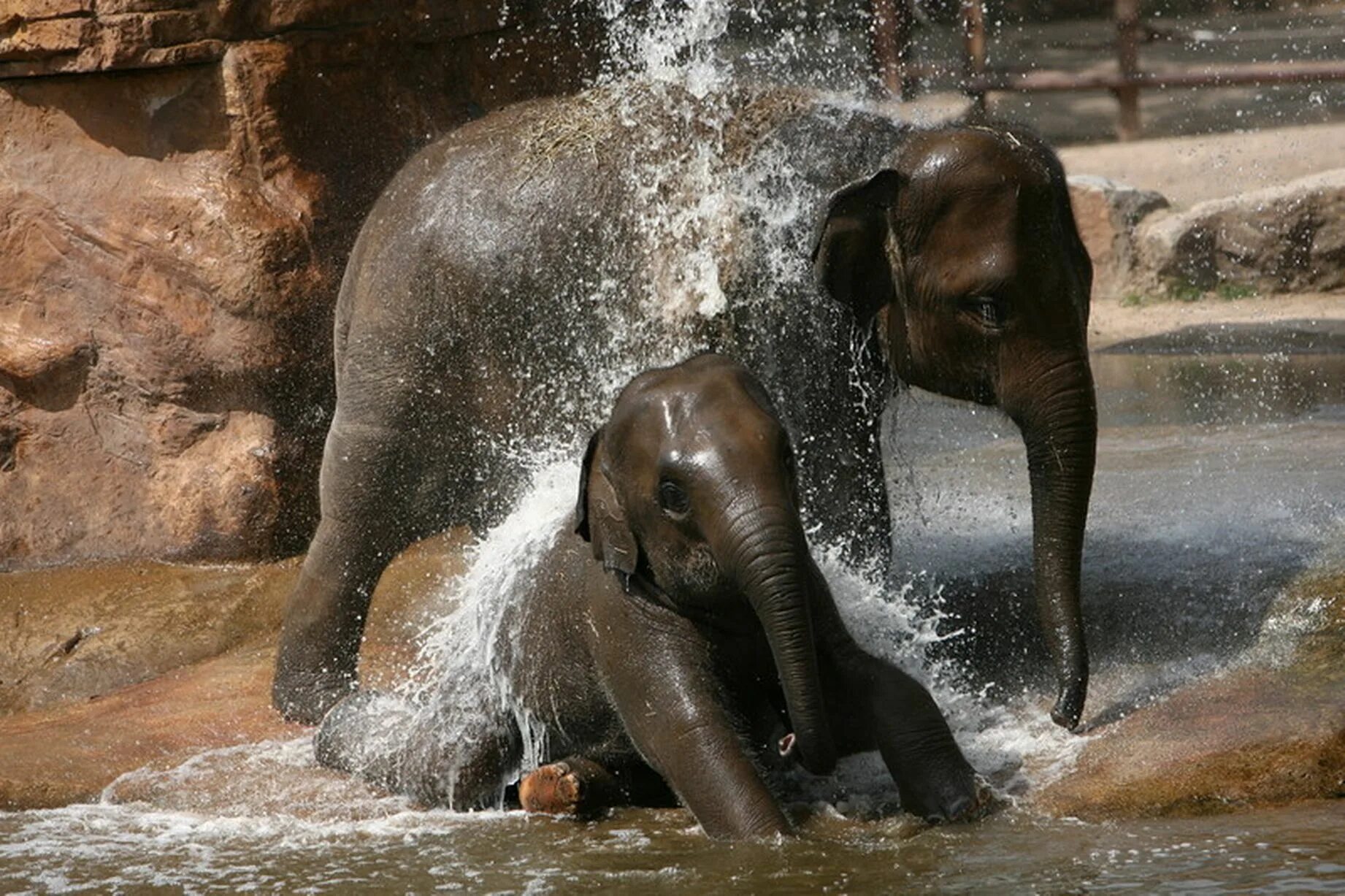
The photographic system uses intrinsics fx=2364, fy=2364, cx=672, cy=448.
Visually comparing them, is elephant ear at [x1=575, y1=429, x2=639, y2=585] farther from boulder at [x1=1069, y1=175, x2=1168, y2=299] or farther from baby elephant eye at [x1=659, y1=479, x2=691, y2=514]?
boulder at [x1=1069, y1=175, x2=1168, y2=299]

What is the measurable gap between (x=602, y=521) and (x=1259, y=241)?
9868mm

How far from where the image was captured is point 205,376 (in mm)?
9047

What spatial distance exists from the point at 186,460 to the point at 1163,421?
14.7ft

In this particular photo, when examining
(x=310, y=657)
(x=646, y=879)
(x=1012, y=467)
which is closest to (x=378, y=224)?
(x=310, y=657)

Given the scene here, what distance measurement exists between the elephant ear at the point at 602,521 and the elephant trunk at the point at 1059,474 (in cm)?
118

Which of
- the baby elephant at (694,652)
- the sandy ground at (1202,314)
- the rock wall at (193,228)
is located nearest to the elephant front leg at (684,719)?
the baby elephant at (694,652)

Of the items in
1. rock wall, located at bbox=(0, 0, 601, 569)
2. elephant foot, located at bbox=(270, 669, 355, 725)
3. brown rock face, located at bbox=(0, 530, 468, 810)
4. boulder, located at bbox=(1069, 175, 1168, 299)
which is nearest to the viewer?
brown rock face, located at bbox=(0, 530, 468, 810)

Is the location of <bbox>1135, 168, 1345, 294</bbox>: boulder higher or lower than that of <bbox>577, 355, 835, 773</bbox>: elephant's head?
lower

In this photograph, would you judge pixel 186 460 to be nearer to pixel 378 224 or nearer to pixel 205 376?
pixel 205 376

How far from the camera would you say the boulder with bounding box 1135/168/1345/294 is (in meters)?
14.6

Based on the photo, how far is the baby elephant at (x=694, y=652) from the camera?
553 centimetres

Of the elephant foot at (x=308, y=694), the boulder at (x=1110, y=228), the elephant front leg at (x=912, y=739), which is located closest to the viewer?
the elephant front leg at (x=912, y=739)

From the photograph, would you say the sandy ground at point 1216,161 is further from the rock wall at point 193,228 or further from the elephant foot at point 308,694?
the elephant foot at point 308,694

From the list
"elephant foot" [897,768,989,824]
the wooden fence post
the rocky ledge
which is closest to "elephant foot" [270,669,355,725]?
"elephant foot" [897,768,989,824]
